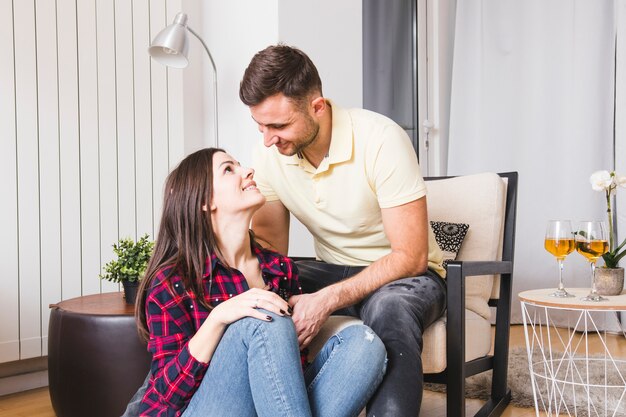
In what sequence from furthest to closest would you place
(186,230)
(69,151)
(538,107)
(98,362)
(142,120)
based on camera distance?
(538,107) → (142,120) → (69,151) → (98,362) → (186,230)

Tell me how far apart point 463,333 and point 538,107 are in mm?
2559

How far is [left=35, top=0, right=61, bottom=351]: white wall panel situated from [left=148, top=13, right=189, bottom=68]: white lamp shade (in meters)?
0.40

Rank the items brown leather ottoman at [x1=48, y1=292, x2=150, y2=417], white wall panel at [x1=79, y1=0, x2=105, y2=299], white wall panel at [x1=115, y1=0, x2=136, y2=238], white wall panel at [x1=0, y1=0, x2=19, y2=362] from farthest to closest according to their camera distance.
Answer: white wall panel at [x1=115, y1=0, x2=136, y2=238]
white wall panel at [x1=79, y1=0, x2=105, y2=299]
white wall panel at [x1=0, y1=0, x2=19, y2=362]
brown leather ottoman at [x1=48, y1=292, x2=150, y2=417]

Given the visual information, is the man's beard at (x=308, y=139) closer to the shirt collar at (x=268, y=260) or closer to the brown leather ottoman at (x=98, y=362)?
the shirt collar at (x=268, y=260)

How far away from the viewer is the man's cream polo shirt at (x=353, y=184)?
1.68 m

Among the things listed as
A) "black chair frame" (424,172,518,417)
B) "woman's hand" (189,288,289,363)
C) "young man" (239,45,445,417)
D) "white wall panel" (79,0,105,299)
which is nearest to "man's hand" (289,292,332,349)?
"young man" (239,45,445,417)

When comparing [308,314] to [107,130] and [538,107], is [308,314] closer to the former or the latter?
[107,130]

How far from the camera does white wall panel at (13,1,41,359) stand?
2396 millimetres

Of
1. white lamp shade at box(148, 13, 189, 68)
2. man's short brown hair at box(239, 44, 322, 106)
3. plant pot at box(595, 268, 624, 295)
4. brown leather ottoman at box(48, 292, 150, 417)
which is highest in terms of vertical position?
white lamp shade at box(148, 13, 189, 68)

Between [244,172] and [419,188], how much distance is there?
489mm

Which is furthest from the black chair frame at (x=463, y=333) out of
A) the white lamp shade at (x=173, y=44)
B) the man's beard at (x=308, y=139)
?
the white lamp shade at (x=173, y=44)

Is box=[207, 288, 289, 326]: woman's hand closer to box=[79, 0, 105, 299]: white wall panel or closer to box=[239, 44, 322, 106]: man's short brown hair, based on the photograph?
box=[239, 44, 322, 106]: man's short brown hair

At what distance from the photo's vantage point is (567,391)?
2.29 m

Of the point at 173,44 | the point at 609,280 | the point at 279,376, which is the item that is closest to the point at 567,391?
the point at 609,280
